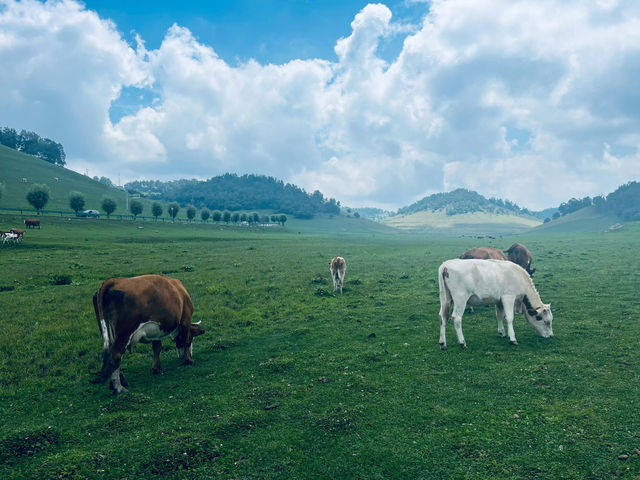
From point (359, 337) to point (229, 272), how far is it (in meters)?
18.6

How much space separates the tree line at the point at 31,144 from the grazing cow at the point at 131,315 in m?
217

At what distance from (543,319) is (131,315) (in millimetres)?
13937

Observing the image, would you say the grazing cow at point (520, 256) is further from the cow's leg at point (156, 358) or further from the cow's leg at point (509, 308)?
the cow's leg at point (156, 358)

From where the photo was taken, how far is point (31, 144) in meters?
177

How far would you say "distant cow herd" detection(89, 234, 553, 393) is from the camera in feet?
30.9

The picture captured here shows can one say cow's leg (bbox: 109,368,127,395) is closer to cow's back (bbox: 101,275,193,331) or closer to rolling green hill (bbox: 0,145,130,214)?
cow's back (bbox: 101,275,193,331)

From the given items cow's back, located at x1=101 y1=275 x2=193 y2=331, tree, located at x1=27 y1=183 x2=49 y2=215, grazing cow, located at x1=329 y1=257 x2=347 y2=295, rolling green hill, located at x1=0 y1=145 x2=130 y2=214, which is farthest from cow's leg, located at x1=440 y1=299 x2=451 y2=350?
rolling green hill, located at x1=0 y1=145 x2=130 y2=214

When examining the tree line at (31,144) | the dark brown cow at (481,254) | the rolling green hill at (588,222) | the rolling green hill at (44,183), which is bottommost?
the dark brown cow at (481,254)

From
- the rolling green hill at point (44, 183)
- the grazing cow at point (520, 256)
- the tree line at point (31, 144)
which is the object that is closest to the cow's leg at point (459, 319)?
the grazing cow at point (520, 256)

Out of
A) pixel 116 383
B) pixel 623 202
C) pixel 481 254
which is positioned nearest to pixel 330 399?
pixel 116 383

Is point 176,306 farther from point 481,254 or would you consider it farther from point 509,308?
point 481,254

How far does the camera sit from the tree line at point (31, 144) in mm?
173863

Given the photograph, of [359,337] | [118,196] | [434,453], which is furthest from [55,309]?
[118,196]

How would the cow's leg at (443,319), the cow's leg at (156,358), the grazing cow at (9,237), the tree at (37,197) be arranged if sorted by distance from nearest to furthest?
the cow's leg at (156,358)
the cow's leg at (443,319)
the grazing cow at (9,237)
the tree at (37,197)
